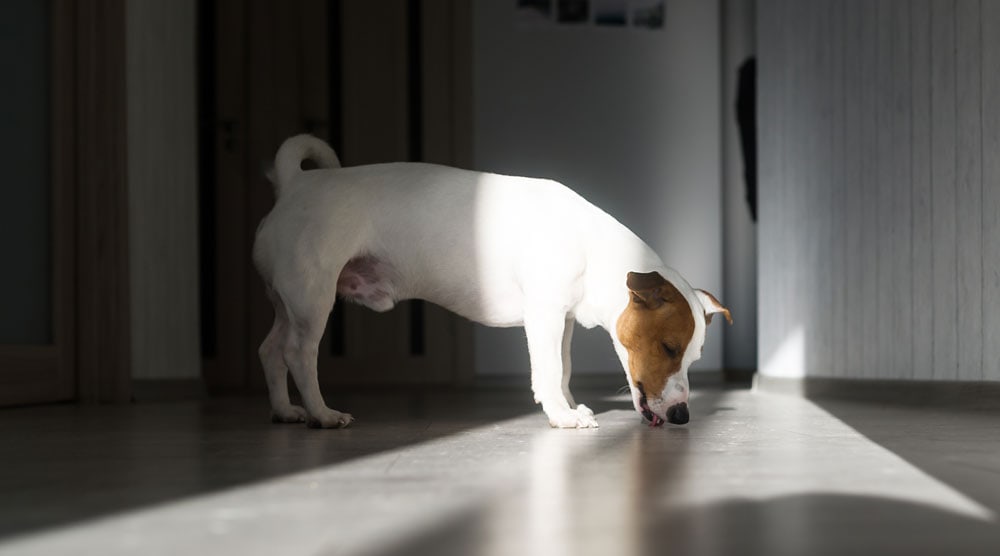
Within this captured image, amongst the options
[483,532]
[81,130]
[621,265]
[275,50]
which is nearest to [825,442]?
[621,265]

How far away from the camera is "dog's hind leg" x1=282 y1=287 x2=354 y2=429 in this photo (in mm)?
2557

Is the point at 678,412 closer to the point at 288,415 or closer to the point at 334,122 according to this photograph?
the point at 288,415

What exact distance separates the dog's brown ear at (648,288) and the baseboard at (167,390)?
7.56 feet

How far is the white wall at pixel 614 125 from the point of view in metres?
5.68

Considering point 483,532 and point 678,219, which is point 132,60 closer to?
point 678,219

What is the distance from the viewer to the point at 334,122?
5.55m

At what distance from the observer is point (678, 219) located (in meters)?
5.79

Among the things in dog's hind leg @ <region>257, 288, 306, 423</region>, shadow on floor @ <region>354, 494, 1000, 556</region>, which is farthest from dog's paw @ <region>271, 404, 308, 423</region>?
shadow on floor @ <region>354, 494, 1000, 556</region>

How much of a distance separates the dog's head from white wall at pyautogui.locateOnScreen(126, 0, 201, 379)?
2.29 meters

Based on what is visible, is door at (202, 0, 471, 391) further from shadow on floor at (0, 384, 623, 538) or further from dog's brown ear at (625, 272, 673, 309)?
dog's brown ear at (625, 272, 673, 309)

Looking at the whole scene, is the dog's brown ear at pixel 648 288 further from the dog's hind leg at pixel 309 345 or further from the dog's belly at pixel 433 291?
the dog's hind leg at pixel 309 345

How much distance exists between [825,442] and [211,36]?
167 inches

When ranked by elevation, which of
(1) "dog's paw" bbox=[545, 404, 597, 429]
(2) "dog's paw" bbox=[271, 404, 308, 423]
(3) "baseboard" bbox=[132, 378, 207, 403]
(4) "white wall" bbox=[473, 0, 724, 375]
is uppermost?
(4) "white wall" bbox=[473, 0, 724, 375]

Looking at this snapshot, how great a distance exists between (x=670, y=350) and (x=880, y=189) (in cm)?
154
